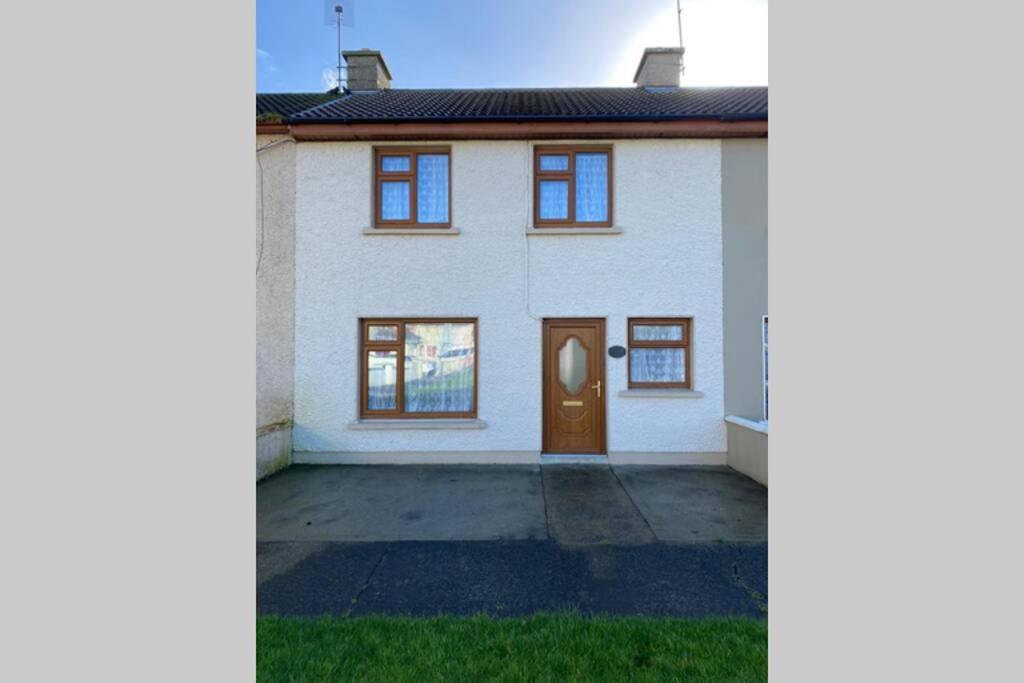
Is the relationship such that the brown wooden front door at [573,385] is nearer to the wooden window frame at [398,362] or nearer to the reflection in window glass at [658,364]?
the reflection in window glass at [658,364]

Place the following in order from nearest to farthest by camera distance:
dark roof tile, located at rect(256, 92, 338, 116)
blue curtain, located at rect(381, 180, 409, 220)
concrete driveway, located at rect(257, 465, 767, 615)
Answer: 1. concrete driveway, located at rect(257, 465, 767, 615)
2. blue curtain, located at rect(381, 180, 409, 220)
3. dark roof tile, located at rect(256, 92, 338, 116)

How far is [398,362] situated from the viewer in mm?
6828

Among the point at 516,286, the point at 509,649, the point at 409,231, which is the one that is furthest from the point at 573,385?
the point at 509,649

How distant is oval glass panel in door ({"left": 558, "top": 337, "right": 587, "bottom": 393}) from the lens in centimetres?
682

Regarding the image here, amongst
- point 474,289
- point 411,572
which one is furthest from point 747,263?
point 411,572

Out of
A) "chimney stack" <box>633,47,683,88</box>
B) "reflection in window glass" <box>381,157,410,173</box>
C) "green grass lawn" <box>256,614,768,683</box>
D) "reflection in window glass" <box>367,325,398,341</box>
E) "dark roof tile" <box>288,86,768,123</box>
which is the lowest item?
"green grass lawn" <box>256,614,768,683</box>

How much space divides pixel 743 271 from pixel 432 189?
16.5 ft

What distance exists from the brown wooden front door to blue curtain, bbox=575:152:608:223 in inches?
69.8

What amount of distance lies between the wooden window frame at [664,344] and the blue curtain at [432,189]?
3490 millimetres

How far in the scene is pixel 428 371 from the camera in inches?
269

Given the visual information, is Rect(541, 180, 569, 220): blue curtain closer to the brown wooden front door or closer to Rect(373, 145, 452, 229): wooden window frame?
Rect(373, 145, 452, 229): wooden window frame

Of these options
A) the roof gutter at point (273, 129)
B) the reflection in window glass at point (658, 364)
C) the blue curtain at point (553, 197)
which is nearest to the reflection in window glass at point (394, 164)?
the roof gutter at point (273, 129)

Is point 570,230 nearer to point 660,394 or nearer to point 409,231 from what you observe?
point 409,231

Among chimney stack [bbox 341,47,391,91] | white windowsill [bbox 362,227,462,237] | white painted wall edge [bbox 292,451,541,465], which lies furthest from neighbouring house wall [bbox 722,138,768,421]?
chimney stack [bbox 341,47,391,91]
